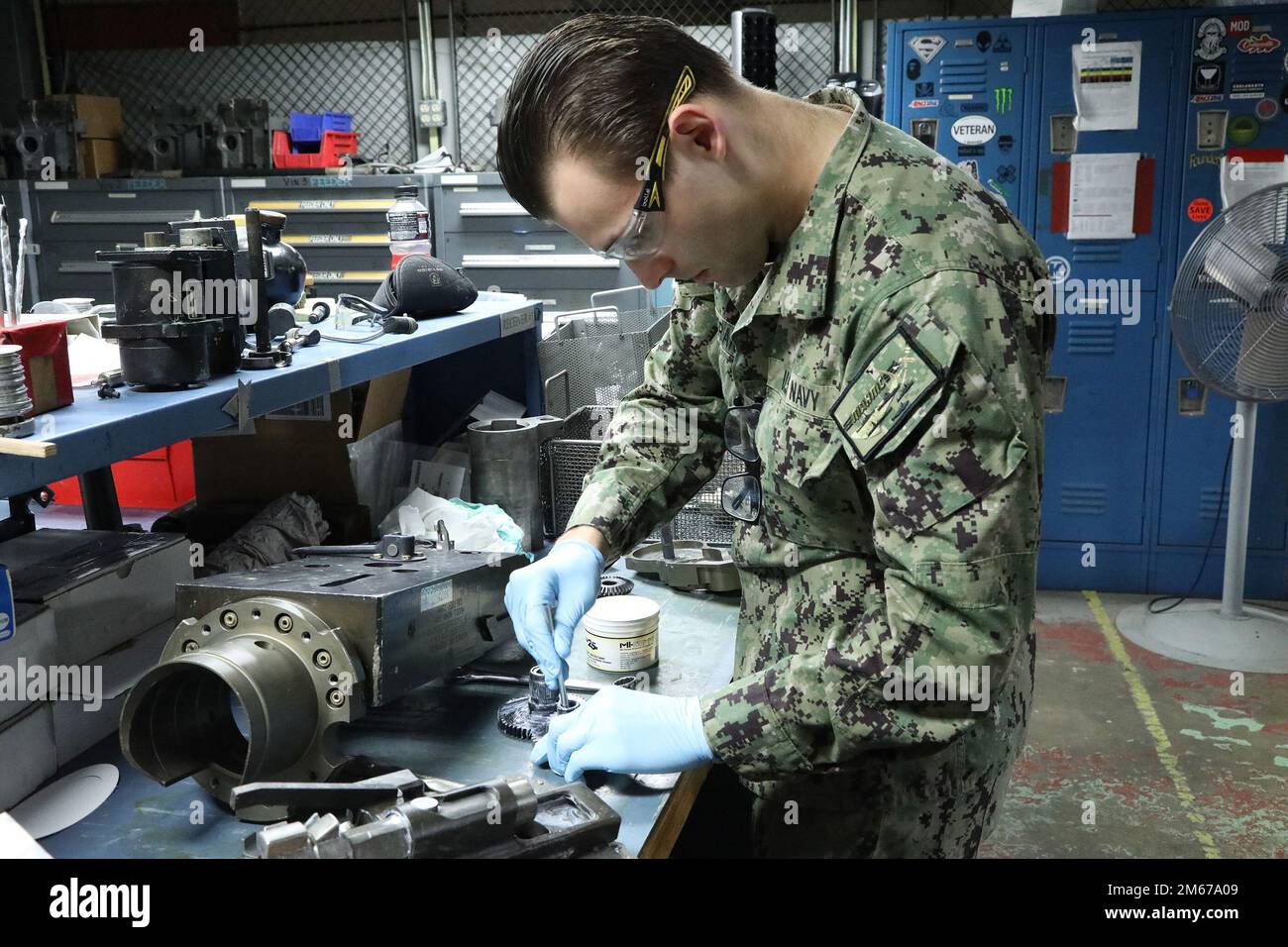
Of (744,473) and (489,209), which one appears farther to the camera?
(489,209)

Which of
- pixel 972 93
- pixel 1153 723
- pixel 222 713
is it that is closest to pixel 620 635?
pixel 222 713

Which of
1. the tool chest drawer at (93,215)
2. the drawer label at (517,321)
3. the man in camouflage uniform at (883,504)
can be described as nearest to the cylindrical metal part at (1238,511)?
the drawer label at (517,321)

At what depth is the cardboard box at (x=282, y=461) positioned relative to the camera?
195 cm

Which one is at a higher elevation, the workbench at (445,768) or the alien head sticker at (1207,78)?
the alien head sticker at (1207,78)

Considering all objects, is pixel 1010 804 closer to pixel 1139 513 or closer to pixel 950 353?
pixel 1139 513

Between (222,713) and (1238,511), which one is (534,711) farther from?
(1238,511)

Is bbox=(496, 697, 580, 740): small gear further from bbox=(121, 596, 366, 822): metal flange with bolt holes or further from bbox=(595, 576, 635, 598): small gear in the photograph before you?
bbox=(595, 576, 635, 598): small gear

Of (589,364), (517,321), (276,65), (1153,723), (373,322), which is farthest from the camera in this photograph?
(276,65)

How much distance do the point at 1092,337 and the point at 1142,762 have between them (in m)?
1.74

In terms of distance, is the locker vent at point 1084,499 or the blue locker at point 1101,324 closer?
the blue locker at point 1101,324

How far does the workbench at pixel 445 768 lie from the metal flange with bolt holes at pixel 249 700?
0.04m

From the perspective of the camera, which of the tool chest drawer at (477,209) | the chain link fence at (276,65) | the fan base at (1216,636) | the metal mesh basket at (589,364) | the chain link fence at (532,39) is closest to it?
the metal mesh basket at (589,364)

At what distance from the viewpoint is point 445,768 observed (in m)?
1.22

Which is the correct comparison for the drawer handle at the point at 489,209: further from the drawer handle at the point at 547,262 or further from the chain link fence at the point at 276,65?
the chain link fence at the point at 276,65
